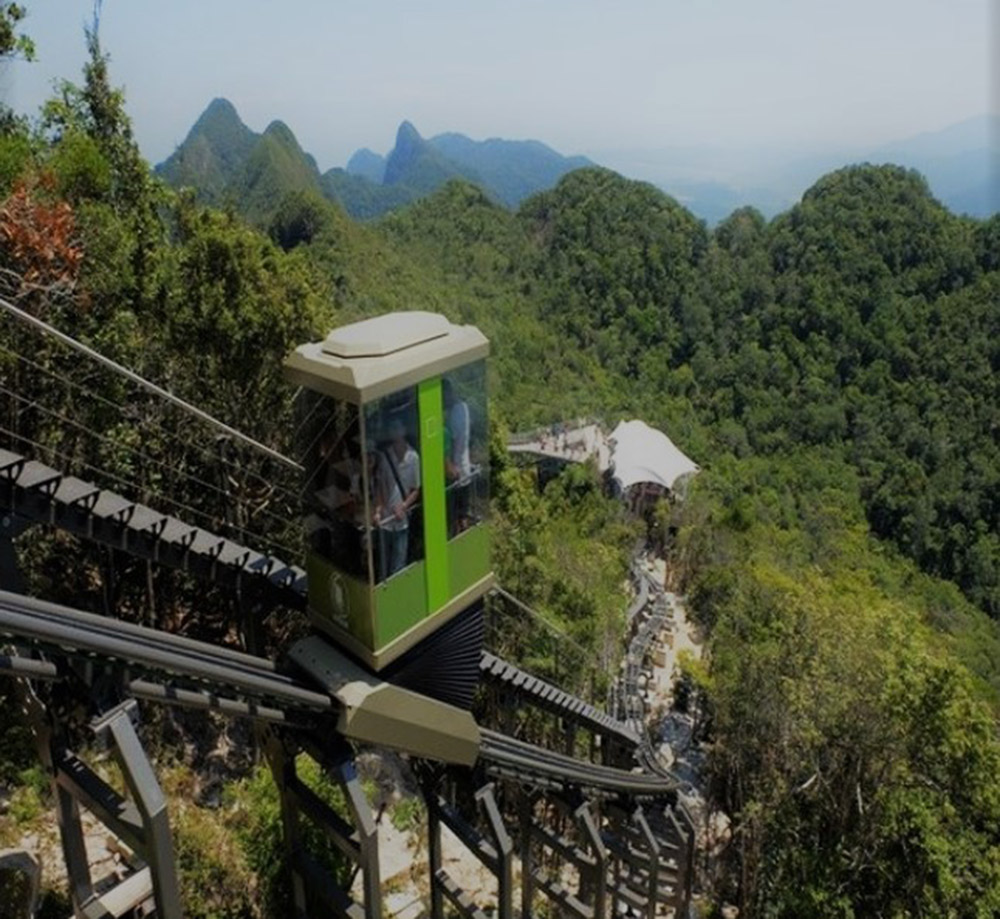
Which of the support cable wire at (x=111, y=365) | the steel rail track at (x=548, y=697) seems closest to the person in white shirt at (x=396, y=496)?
the support cable wire at (x=111, y=365)

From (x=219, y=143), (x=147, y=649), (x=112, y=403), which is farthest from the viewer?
(x=219, y=143)

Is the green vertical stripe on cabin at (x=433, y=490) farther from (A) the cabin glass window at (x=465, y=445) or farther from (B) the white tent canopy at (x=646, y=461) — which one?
(B) the white tent canopy at (x=646, y=461)

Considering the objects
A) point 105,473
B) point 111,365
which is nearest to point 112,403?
point 105,473

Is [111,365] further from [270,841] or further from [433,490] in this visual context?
[270,841]

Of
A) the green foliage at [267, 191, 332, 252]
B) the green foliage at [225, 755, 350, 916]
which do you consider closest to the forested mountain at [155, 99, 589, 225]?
the green foliage at [267, 191, 332, 252]

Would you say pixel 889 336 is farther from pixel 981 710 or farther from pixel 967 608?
pixel 981 710

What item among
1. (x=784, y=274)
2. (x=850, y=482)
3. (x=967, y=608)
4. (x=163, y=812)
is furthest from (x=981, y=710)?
(x=784, y=274)

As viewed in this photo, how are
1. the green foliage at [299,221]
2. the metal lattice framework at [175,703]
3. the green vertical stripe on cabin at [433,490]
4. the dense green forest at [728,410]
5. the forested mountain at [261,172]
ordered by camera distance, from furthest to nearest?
the forested mountain at [261,172] < the green foliage at [299,221] < the dense green forest at [728,410] < the green vertical stripe on cabin at [433,490] < the metal lattice framework at [175,703]
